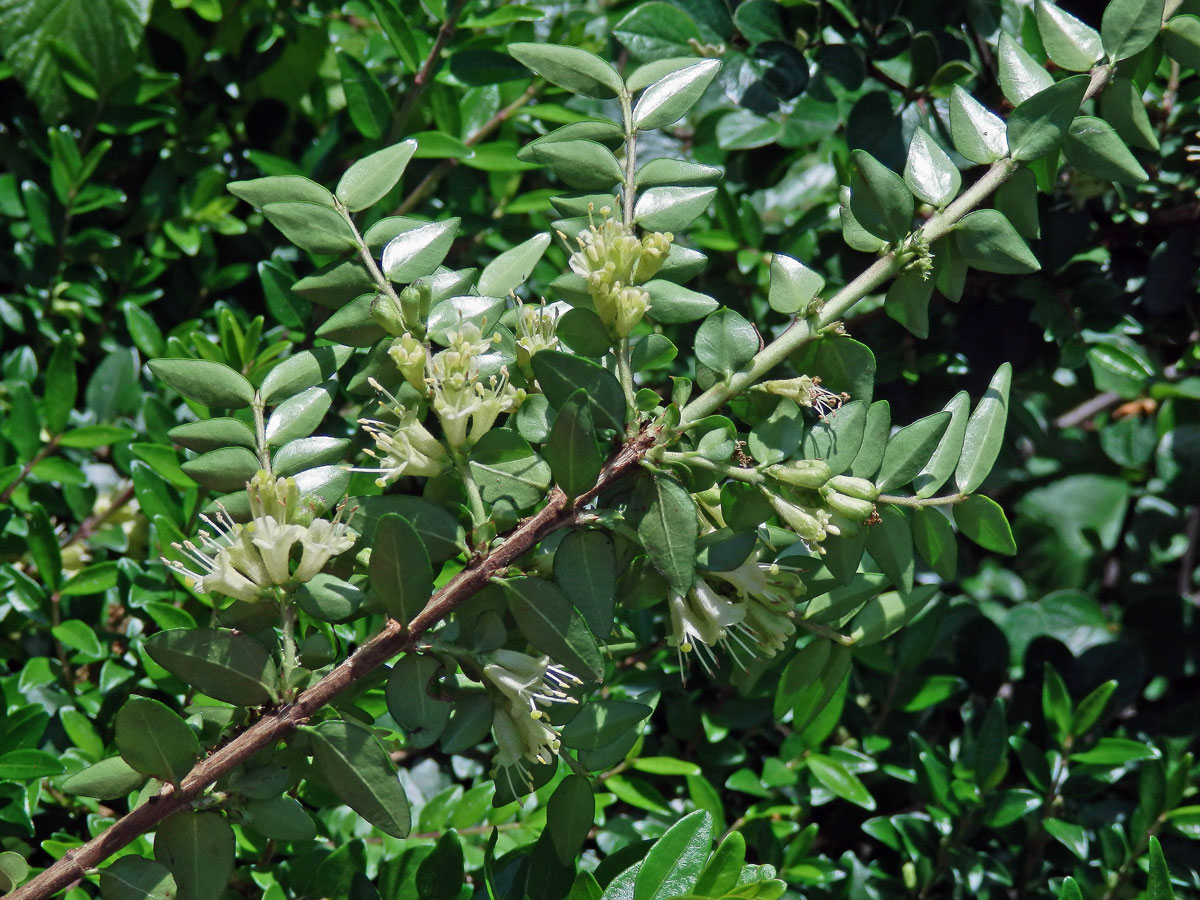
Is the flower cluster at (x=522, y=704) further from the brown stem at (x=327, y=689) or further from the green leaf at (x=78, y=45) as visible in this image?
the green leaf at (x=78, y=45)

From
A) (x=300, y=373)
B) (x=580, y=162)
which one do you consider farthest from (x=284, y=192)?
(x=580, y=162)

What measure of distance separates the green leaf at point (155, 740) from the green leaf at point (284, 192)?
1.55ft

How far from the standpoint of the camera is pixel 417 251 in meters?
1.05

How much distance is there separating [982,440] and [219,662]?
691mm

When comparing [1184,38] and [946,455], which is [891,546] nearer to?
[946,455]

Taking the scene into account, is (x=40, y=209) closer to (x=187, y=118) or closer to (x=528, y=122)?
(x=187, y=118)

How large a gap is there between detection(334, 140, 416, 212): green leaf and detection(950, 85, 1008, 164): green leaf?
0.54 metres

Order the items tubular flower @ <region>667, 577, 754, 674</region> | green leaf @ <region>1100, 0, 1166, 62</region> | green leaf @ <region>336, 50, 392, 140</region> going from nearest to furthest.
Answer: tubular flower @ <region>667, 577, 754, 674</region>
green leaf @ <region>1100, 0, 1166, 62</region>
green leaf @ <region>336, 50, 392, 140</region>

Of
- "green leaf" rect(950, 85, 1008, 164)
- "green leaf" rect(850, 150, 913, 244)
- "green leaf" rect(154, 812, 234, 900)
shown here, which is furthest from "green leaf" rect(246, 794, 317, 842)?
"green leaf" rect(950, 85, 1008, 164)

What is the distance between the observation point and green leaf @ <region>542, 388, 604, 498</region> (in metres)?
0.83

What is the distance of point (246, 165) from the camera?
1797 millimetres

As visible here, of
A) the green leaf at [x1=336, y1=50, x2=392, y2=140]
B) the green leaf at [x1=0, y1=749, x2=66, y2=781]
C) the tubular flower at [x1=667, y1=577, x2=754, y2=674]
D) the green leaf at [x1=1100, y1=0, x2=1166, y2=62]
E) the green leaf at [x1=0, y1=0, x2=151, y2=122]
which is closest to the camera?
the tubular flower at [x1=667, y1=577, x2=754, y2=674]

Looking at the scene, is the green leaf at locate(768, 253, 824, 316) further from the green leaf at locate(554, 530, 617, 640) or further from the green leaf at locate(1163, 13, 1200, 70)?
the green leaf at locate(1163, 13, 1200, 70)

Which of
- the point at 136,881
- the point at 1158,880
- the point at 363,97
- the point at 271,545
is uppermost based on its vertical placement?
the point at 363,97
